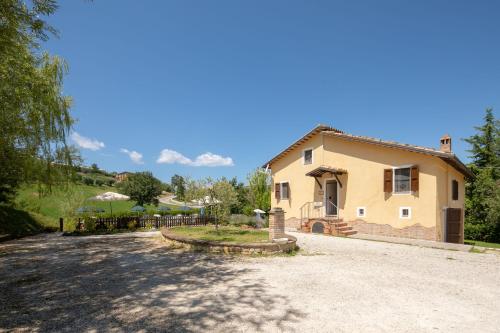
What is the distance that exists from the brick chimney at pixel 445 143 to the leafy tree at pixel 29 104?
54.8 feet

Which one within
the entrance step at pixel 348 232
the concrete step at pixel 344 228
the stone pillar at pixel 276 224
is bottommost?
the entrance step at pixel 348 232

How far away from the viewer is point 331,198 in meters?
18.6

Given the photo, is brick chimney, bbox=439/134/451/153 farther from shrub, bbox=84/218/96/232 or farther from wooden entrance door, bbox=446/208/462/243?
shrub, bbox=84/218/96/232

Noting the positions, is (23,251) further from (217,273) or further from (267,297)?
(267,297)

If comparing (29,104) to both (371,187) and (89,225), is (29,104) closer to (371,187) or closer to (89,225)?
(89,225)

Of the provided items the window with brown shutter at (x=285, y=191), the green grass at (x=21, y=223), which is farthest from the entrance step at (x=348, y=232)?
the green grass at (x=21, y=223)

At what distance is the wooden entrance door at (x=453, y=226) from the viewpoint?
1427 cm

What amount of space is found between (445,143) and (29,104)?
60.9 feet

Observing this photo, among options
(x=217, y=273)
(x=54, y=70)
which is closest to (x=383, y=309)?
(x=217, y=273)

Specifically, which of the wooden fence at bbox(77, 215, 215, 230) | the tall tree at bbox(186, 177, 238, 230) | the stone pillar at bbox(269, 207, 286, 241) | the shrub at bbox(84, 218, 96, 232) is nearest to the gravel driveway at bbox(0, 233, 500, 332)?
the stone pillar at bbox(269, 207, 286, 241)

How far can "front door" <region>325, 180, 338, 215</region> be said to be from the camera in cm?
1811

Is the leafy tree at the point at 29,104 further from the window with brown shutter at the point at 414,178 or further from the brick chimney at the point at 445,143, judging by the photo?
the brick chimney at the point at 445,143

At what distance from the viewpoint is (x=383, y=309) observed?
492cm

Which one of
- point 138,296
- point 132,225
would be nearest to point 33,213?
point 132,225
